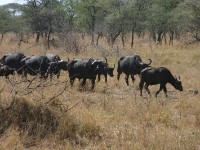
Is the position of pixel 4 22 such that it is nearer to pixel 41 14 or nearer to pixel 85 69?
pixel 41 14

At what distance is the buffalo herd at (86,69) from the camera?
12477 mm

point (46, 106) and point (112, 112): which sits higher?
point (46, 106)

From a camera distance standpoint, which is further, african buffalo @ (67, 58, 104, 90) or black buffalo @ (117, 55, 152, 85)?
black buffalo @ (117, 55, 152, 85)

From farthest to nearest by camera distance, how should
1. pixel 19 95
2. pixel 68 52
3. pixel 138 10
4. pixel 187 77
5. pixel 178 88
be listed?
pixel 138 10
pixel 68 52
pixel 187 77
pixel 178 88
pixel 19 95

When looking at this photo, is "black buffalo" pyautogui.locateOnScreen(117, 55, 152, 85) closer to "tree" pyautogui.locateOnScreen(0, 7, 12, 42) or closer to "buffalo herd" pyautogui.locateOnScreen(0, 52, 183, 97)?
"buffalo herd" pyautogui.locateOnScreen(0, 52, 183, 97)

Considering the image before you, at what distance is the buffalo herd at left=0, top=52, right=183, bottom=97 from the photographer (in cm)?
1248

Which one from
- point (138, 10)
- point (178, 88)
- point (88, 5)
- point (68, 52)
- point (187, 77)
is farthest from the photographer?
point (88, 5)

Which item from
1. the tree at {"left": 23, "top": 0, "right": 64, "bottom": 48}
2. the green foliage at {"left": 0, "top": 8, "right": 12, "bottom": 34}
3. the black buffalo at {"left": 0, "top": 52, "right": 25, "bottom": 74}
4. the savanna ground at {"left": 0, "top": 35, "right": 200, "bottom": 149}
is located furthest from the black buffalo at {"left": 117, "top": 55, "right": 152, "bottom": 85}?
the green foliage at {"left": 0, "top": 8, "right": 12, "bottom": 34}

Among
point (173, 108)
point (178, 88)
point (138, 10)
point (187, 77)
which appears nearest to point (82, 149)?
point (173, 108)

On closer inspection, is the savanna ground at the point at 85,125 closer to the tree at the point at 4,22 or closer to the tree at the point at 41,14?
the tree at the point at 41,14

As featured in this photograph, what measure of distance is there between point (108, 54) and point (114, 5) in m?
15.1

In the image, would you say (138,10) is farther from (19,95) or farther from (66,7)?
(19,95)

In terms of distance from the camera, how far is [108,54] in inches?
910

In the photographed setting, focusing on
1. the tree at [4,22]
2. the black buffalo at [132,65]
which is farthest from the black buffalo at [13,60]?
the tree at [4,22]
